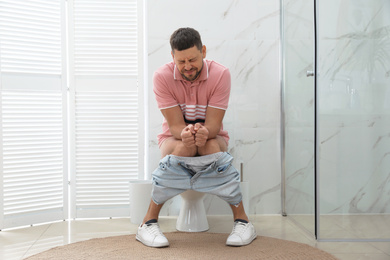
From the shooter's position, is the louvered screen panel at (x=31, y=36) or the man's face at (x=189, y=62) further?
the louvered screen panel at (x=31, y=36)

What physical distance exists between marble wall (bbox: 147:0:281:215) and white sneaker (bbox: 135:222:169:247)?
63 centimetres

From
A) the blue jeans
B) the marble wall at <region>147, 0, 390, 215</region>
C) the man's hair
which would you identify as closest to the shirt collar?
the man's hair

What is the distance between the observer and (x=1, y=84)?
7.04 ft

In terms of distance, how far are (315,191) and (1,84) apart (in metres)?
1.65

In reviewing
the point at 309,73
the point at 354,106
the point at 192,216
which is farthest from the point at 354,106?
the point at 192,216

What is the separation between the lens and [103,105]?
240cm

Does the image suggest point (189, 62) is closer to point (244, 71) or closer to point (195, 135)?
point (195, 135)

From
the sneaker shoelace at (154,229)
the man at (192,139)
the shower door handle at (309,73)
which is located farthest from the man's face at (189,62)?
the sneaker shoelace at (154,229)

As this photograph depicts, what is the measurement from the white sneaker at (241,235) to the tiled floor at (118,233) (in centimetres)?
21

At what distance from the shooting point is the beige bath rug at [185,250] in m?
1.61

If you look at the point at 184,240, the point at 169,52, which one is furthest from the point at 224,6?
the point at 184,240

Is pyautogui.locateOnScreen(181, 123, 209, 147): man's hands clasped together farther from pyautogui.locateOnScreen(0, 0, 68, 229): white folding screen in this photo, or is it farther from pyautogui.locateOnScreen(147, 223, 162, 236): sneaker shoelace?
pyautogui.locateOnScreen(0, 0, 68, 229): white folding screen

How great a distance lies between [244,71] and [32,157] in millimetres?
1284

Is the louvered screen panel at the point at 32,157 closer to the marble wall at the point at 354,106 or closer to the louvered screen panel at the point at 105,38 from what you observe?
the louvered screen panel at the point at 105,38
